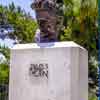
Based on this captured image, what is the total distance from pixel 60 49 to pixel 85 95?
1078 mm

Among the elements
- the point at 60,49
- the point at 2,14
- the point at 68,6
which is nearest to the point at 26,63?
the point at 60,49

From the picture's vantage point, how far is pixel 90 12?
14.1 m

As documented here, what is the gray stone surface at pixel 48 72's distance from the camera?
→ 6164mm

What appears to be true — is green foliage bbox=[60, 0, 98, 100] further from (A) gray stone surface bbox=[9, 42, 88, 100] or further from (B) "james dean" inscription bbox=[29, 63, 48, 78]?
(B) "james dean" inscription bbox=[29, 63, 48, 78]

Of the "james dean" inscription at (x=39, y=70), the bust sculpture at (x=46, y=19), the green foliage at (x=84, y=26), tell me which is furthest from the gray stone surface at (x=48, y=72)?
the green foliage at (x=84, y=26)

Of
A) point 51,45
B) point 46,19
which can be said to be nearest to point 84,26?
point 46,19

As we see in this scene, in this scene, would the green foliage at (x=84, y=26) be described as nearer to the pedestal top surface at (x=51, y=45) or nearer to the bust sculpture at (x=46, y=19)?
the bust sculpture at (x=46, y=19)

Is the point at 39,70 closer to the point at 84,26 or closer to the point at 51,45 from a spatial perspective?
the point at 51,45

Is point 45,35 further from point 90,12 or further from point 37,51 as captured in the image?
point 90,12

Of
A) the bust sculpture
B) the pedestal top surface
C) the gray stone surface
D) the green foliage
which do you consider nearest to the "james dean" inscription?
the gray stone surface

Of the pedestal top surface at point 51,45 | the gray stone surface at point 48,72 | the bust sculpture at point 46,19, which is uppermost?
the bust sculpture at point 46,19

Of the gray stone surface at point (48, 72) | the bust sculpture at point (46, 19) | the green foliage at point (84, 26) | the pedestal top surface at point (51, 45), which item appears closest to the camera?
the gray stone surface at point (48, 72)

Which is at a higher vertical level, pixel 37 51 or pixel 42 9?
pixel 42 9

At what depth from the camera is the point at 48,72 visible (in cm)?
630
